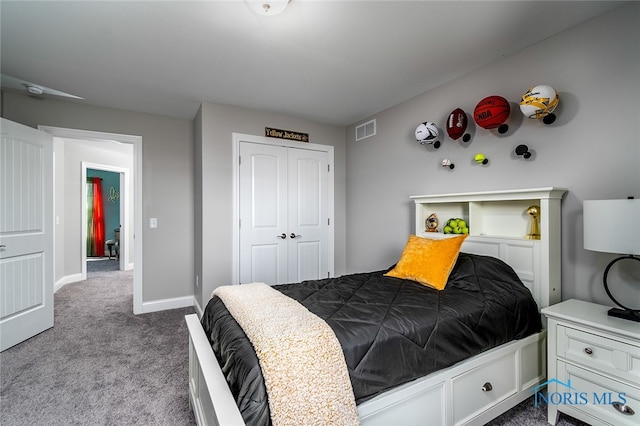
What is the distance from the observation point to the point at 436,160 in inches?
114

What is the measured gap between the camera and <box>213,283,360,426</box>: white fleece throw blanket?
1034 millimetres

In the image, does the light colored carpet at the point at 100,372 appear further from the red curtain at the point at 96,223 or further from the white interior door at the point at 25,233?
the red curtain at the point at 96,223

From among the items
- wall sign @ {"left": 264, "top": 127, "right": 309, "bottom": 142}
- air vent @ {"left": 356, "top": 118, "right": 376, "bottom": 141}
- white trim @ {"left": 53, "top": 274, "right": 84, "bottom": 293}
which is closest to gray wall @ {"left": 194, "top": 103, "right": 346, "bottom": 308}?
wall sign @ {"left": 264, "top": 127, "right": 309, "bottom": 142}

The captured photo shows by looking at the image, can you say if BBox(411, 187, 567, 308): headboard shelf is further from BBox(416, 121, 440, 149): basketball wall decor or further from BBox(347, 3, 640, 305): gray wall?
BBox(416, 121, 440, 149): basketball wall decor

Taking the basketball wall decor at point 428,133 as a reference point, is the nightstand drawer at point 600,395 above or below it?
below

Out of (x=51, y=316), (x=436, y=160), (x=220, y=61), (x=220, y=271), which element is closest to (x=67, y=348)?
(x=51, y=316)

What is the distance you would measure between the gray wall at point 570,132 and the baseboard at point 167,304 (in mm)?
3166

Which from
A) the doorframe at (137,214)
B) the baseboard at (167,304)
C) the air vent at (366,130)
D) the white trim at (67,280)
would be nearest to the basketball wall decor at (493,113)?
the air vent at (366,130)

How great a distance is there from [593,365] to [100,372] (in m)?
3.29

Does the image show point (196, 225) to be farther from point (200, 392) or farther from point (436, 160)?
point (436, 160)

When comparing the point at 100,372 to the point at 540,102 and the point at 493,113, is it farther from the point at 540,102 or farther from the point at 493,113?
the point at 540,102

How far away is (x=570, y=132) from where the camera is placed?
197 centimetres

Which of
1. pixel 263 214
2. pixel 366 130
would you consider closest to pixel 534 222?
pixel 366 130

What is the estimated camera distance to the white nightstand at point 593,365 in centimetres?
142
